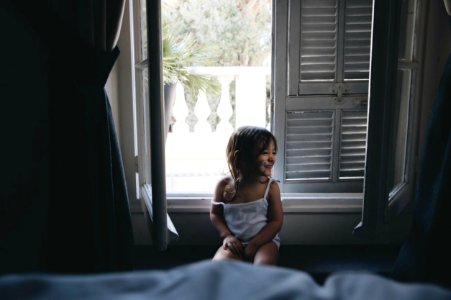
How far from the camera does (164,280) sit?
65cm

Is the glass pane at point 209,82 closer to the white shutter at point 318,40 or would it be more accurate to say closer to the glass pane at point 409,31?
the white shutter at point 318,40

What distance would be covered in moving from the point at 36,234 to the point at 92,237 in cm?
24

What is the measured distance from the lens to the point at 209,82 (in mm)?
3271

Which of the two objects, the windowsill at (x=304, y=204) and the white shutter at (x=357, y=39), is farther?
the windowsill at (x=304, y=204)

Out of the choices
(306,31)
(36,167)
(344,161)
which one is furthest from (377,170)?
(36,167)

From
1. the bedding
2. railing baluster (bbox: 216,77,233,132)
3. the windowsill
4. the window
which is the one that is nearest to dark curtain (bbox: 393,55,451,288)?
the window

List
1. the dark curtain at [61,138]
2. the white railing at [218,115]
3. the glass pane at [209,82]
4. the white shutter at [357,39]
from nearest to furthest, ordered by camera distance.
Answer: the dark curtain at [61,138], the white shutter at [357,39], the glass pane at [209,82], the white railing at [218,115]

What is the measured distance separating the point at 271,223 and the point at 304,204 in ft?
1.26

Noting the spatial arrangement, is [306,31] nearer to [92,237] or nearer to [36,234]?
[92,237]

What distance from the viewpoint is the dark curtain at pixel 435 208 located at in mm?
1494

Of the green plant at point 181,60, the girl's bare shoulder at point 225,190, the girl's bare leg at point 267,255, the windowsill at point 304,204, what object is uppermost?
the green plant at point 181,60

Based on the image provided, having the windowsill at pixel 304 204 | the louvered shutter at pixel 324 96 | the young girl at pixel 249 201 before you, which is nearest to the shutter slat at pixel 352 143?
the louvered shutter at pixel 324 96

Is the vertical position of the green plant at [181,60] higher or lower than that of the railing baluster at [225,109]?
higher

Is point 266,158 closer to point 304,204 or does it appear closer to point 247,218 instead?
point 247,218
